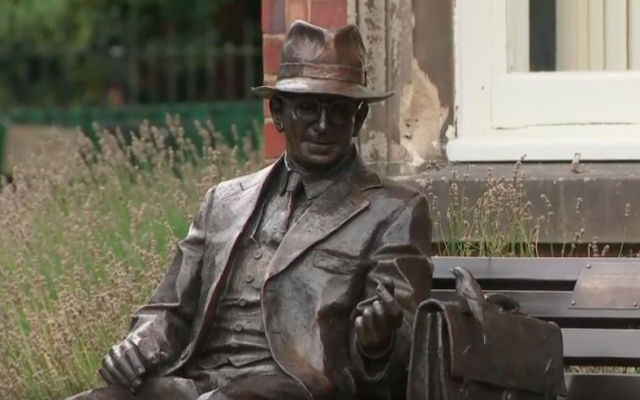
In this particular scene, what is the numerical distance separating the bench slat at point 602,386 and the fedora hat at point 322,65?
3.29ft

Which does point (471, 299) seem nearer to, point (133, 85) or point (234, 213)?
point (234, 213)

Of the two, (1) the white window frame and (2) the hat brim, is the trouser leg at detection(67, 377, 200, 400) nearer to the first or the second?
(2) the hat brim

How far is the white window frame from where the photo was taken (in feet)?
22.9

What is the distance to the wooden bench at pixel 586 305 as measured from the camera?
553 cm

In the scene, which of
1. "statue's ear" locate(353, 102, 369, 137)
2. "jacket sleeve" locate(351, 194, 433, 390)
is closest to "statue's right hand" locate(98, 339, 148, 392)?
"jacket sleeve" locate(351, 194, 433, 390)

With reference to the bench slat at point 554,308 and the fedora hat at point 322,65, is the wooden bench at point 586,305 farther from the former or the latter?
the fedora hat at point 322,65

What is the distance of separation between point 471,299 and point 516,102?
2114 millimetres

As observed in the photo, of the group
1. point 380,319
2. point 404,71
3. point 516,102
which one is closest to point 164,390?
point 380,319

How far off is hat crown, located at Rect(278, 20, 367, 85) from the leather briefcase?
70 cm

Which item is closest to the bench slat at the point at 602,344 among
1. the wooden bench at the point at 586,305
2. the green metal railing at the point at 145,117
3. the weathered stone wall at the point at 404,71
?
the wooden bench at the point at 586,305

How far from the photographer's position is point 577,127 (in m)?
7.00

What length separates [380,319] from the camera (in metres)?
4.94

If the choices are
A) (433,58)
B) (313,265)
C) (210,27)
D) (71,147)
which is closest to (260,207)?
(313,265)

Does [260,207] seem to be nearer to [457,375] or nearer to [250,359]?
[250,359]
